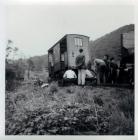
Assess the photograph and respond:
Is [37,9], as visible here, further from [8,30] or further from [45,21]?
[8,30]

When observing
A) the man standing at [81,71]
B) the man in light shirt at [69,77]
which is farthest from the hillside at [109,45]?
the man in light shirt at [69,77]

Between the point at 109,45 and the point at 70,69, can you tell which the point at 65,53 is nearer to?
the point at 70,69

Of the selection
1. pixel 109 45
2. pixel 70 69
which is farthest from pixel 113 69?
pixel 70 69

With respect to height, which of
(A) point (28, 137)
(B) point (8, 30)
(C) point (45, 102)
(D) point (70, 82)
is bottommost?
(A) point (28, 137)

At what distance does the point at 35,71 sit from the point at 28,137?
583mm

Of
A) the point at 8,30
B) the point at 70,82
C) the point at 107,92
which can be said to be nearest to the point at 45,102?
the point at 70,82

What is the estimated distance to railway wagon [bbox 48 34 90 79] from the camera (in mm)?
2590

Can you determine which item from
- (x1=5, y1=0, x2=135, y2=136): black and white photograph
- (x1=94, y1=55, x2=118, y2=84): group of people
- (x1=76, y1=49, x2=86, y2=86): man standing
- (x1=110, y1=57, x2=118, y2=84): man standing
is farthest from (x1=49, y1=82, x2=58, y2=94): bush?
(x1=110, y1=57, x2=118, y2=84): man standing

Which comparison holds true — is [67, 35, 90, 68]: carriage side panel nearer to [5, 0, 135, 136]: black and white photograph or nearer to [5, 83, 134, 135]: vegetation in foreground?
[5, 0, 135, 136]: black and white photograph

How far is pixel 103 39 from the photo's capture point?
2.57 metres

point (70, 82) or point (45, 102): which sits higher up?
point (70, 82)

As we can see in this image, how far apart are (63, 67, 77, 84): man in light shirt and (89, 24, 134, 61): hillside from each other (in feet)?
0.74

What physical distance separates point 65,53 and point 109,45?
1.29ft

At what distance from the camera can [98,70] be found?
262 centimetres
